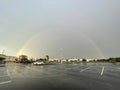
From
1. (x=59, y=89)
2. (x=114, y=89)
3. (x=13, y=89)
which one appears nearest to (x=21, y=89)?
(x=13, y=89)

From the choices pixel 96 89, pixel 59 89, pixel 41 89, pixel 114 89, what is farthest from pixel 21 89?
pixel 114 89

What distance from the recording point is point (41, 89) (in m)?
10.2

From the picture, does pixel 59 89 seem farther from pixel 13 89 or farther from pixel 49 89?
A: pixel 13 89

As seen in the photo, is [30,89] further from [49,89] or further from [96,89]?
[96,89]

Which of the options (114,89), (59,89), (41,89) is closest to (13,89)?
(41,89)

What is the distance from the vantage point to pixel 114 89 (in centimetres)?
1045

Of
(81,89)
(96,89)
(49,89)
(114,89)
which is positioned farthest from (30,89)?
(114,89)

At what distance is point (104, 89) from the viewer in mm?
10461

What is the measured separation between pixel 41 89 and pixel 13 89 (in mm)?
1734

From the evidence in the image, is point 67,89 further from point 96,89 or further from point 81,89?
point 96,89

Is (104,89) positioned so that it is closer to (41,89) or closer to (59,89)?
(59,89)

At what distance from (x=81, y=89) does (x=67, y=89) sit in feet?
2.89

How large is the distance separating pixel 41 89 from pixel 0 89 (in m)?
2.60

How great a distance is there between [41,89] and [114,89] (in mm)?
4576
